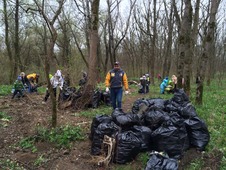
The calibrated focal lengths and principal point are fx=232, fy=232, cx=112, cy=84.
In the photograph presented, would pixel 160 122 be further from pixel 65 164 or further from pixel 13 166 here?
pixel 13 166

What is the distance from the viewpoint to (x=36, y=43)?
3322 centimetres

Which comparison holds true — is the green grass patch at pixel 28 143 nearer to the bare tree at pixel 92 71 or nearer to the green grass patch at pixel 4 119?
the green grass patch at pixel 4 119

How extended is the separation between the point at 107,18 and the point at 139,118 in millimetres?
19365

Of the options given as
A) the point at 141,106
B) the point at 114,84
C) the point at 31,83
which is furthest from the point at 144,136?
the point at 31,83

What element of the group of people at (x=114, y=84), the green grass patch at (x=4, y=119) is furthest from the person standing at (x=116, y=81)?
the green grass patch at (x=4, y=119)

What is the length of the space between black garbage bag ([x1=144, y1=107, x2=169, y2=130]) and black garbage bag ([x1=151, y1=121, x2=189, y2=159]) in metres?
0.33

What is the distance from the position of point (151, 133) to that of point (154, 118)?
40 cm

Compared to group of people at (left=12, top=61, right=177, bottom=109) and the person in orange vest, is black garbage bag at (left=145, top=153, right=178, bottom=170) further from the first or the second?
the person in orange vest

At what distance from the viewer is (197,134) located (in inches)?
177

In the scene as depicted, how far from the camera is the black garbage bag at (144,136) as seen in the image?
4301mm

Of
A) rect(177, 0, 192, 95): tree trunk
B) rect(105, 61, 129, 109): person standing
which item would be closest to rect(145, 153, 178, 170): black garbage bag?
rect(105, 61, 129, 109): person standing

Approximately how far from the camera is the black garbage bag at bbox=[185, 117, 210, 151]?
4.44 metres

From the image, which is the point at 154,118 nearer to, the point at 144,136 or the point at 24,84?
the point at 144,136

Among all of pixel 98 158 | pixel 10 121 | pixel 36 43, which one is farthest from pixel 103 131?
pixel 36 43
